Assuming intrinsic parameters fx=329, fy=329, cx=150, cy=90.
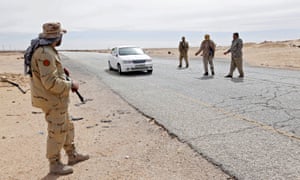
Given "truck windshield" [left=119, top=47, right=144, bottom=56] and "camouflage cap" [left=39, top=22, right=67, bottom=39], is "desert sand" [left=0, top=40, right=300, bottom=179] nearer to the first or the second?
"camouflage cap" [left=39, top=22, right=67, bottom=39]

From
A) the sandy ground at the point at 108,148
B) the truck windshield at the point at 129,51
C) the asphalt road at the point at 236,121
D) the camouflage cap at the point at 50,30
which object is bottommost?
the sandy ground at the point at 108,148

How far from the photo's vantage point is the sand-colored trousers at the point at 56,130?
409 centimetres

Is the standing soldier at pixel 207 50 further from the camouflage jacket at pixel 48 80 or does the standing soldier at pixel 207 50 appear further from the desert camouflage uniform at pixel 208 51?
the camouflage jacket at pixel 48 80

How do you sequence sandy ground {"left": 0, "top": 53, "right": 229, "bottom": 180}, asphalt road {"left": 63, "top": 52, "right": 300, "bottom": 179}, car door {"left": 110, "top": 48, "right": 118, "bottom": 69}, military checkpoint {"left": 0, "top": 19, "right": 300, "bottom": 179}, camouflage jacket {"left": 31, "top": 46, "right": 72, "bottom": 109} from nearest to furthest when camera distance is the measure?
camouflage jacket {"left": 31, "top": 46, "right": 72, "bottom": 109}
military checkpoint {"left": 0, "top": 19, "right": 300, "bottom": 179}
sandy ground {"left": 0, "top": 53, "right": 229, "bottom": 180}
asphalt road {"left": 63, "top": 52, "right": 300, "bottom": 179}
car door {"left": 110, "top": 48, "right": 118, "bottom": 69}

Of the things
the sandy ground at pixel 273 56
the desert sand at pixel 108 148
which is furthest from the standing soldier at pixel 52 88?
the sandy ground at pixel 273 56

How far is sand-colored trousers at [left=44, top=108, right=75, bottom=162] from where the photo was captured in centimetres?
409

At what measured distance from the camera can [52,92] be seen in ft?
13.0

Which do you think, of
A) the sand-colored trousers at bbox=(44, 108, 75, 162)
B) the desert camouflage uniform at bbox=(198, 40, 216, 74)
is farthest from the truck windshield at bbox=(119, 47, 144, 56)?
the sand-colored trousers at bbox=(44, 108, 75, 162)

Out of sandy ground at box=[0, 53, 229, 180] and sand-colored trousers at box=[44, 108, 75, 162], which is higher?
sand-colored trousers at box=[44, 108, 75, 162]

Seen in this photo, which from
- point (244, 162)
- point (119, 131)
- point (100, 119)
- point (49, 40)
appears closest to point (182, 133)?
point (119, 131)

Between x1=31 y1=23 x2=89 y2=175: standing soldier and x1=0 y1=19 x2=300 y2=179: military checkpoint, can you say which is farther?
→ x1=0 y1=19 x2=300 y2=179: military checkpoint

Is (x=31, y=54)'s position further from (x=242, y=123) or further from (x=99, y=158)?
(x=242, y=123)

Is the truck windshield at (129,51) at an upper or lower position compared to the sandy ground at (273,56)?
upper

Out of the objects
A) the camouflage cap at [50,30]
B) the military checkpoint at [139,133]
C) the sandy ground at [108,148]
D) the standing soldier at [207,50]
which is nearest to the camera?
the camouflage cap at [50,30]
